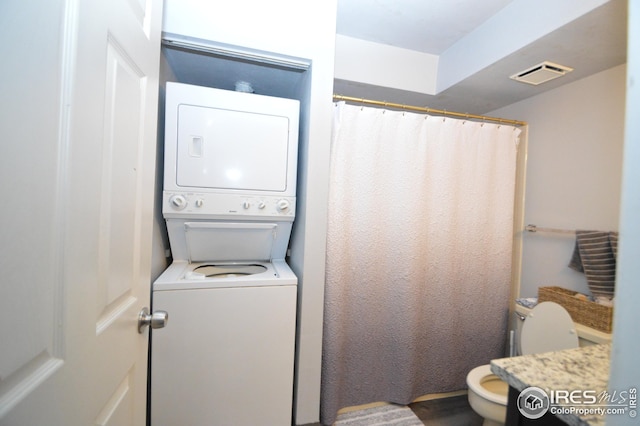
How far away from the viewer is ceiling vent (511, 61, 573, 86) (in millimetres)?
1689

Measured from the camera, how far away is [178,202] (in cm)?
143

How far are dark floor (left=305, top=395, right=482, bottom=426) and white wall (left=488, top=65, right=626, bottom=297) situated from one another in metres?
1.08

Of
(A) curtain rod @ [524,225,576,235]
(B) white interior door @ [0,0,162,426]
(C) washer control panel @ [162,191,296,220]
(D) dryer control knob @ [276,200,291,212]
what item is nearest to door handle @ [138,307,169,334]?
(B) white interior door @ [0,0,162,426]

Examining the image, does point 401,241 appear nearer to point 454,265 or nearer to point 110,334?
point 454,265

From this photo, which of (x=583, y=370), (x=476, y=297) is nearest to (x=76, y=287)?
(x=583, y=370)

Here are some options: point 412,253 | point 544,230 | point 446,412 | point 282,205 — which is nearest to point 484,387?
point 446,412

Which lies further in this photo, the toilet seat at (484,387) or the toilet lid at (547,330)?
the toilet lid at (547,330)

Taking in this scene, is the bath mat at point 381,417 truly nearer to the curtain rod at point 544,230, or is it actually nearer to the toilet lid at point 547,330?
the toilet lid at point 547,330

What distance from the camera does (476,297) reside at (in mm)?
1960

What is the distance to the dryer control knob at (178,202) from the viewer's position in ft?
4.68

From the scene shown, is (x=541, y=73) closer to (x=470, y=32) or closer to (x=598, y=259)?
(x=470, y=32)

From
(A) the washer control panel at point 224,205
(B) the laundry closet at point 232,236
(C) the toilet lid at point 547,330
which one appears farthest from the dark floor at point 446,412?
(A) the washer control panel at point 224,205

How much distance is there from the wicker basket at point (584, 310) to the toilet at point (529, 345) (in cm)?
7

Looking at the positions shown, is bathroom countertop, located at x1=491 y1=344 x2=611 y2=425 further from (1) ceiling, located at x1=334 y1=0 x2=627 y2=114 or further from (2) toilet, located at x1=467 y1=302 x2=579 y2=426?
(1) ceiling, located at x1=334 y1=0 x2=627 y2=114
